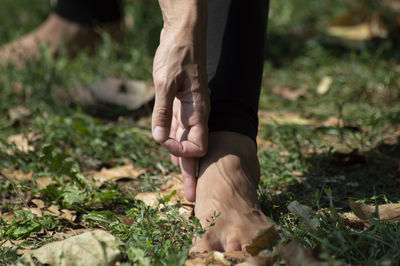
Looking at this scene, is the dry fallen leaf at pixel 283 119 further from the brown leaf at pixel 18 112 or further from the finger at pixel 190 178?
the brown leaf at pixel 18 112

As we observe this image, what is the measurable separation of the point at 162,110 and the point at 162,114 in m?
0.01

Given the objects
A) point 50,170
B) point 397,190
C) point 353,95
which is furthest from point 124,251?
point 353,95

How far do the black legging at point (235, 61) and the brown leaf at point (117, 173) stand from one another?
0.45 metres

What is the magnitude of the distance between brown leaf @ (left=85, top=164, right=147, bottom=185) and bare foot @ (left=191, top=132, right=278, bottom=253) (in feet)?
1.43

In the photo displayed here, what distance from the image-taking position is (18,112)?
7.09 feet

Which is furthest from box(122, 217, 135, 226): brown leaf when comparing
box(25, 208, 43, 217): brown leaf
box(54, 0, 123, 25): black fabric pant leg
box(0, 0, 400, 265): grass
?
box(54, 0, 123, 25): black fabric pant leg

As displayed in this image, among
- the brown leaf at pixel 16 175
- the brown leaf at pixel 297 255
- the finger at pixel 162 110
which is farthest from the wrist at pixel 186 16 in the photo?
the brown leaf at pixel 16 175

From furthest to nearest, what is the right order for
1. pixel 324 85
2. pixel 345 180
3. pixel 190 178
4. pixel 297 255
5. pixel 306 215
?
pixel 324 85, pixel 345 180, pixel 190 178, pixel 306 215, pixel 297 255

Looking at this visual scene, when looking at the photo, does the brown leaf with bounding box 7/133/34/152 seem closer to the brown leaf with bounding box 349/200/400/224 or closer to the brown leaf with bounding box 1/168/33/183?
the brown leaf with bounding box 1/168/33/183

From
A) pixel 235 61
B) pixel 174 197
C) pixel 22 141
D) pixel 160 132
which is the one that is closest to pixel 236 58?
pixel 235 61

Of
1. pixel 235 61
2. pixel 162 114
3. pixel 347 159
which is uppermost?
pixel 235 61

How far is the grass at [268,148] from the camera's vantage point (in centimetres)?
117

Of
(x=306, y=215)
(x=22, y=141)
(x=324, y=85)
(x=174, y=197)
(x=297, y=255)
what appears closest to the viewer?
(x=297, y=255)

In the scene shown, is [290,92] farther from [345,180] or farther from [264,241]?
[264,241]
